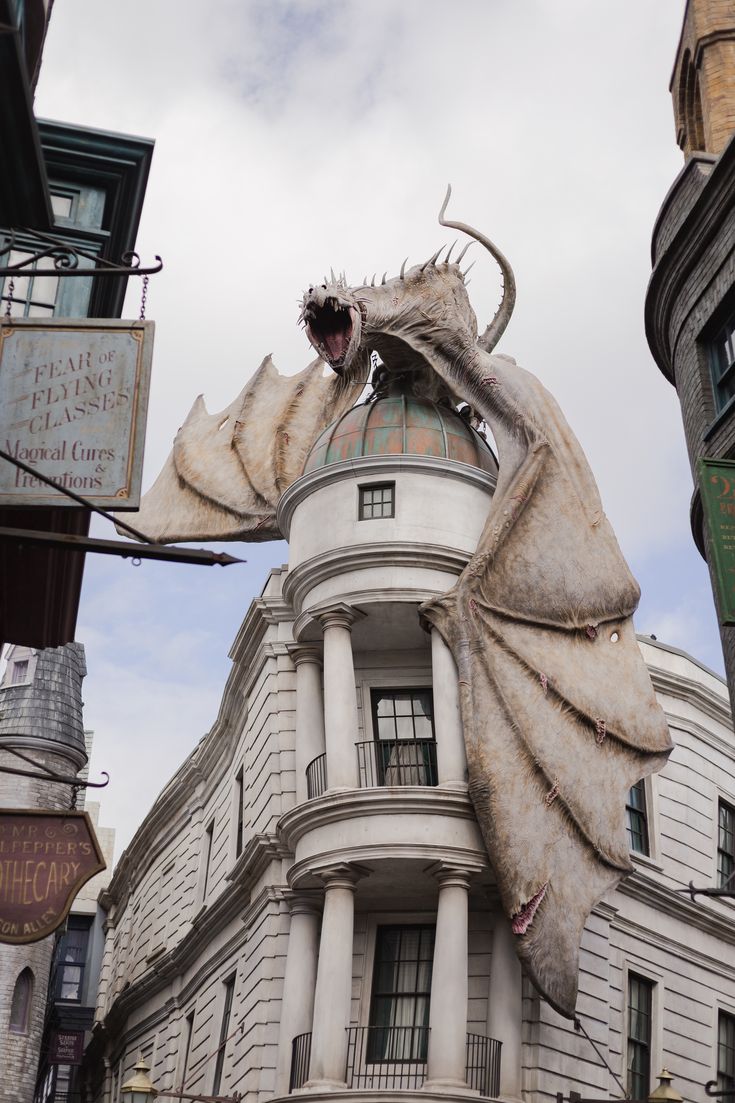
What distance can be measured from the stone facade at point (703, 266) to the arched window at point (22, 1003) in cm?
2635

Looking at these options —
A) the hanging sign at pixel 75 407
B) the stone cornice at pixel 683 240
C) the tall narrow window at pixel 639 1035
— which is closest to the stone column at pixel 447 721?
the tall narrow window at pixel 639 1035

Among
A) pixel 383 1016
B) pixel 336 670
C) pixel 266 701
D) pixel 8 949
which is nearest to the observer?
pixel 383 1016

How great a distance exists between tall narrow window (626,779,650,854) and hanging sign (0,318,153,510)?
17227 millimetres

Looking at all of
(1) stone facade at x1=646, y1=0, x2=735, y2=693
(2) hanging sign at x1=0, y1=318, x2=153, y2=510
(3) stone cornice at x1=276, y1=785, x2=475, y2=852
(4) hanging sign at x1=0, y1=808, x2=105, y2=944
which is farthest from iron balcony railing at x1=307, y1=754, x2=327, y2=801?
(2) hanging sign at x1=0, y1=318, x2=153, y2=510

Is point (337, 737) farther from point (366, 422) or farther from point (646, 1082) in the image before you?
point (646, 1082)

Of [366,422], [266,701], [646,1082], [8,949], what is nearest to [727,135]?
[366,422]

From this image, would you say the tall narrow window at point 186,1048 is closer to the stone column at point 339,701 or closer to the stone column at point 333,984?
the stone column at point 333,984

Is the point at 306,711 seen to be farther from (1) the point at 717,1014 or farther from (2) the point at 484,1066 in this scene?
(1) the point at 717,1014

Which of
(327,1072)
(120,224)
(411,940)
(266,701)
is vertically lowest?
(327,1072)

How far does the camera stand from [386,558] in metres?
24.7

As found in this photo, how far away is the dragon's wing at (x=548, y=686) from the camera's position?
2153cm

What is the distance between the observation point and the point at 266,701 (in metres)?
27.0

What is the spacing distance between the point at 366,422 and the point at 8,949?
71.6ft

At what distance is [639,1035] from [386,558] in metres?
9.98
